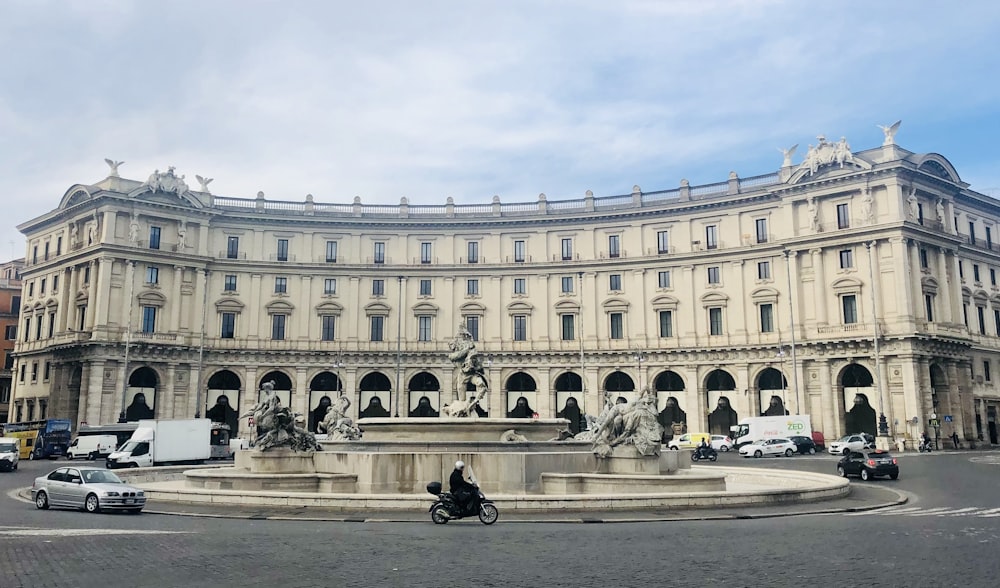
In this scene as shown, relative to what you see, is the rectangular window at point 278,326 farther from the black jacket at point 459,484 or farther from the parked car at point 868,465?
the black jacket at point 459,484

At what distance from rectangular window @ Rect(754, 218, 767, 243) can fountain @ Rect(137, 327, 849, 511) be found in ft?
134

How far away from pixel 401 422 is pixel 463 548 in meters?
14.2

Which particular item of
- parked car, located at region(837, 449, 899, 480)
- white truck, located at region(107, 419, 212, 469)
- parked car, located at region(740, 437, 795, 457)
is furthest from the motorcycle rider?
parked car, located at region(740, 437, 795, 457)

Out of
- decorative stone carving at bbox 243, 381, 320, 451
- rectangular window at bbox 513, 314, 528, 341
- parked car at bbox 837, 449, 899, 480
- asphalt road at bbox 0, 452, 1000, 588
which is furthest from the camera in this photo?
rectangular window at bbox 513, 314, 528, 341

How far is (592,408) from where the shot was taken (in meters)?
69.4

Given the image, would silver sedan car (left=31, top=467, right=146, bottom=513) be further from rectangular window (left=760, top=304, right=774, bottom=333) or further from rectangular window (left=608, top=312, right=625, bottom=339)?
rectangular window (left=760, top=304, right=774, bottom=333)

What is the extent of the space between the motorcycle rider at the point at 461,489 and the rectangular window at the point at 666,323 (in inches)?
2077

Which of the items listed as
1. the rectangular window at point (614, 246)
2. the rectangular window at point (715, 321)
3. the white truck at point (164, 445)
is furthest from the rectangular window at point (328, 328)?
the rectangular window at point (715, 321)

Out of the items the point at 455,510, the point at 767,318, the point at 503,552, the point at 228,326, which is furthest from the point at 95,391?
the point at 503,552

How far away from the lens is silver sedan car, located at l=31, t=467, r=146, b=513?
2089cm

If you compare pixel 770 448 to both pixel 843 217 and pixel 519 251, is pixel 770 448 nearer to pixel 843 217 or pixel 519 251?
pixel 843 217

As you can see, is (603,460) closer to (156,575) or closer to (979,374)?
(156,575)

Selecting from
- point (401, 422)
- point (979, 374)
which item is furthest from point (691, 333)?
point (401, 422)

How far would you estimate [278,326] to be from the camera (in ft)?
237
